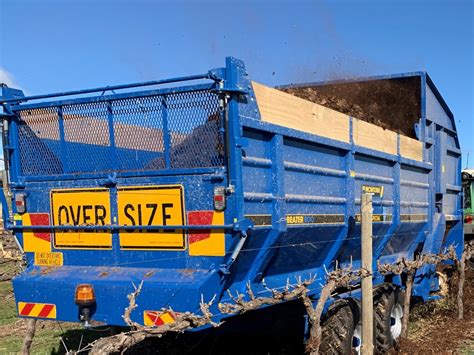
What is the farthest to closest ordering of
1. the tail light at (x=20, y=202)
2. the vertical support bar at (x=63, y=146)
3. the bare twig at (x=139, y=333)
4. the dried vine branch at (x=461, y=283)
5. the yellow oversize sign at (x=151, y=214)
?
1. the dried vine branch at (x=461, y=283)
2. the tail light at (x=20, y=202)
3. the vertical support bar at (x=63, y=146)
4. the yellow oversize sign at (x=151, y=214)
5. the bare twig at (x=139, y=333)

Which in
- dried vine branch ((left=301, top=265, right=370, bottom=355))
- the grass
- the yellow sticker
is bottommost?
the grass

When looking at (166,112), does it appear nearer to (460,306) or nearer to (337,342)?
(337,342)

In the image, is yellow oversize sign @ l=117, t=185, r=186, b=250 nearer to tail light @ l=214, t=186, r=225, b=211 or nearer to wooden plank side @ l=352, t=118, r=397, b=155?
tail light @ l=214, t=186, r=225, b=211

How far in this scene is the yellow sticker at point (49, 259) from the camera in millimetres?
4884

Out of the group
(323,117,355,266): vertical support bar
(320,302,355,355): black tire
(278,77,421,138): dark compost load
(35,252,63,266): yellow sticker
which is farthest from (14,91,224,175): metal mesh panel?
(278,77,421,138): dark compost load

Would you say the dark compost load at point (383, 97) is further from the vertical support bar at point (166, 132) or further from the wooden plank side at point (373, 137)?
the vertical support bar at point (166, 132)

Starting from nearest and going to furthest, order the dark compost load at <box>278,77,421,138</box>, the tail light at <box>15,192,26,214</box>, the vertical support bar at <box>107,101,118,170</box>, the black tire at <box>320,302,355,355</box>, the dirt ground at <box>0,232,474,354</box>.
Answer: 1. the vertical support bar at <box>107,101,118,170</box>
2. the tail light at <box>15,192,26,214</box>
3. the black tire at <box>320,302,355,355</box>
4. the dirt ground at <box>0,232,474,354</box>
5. the dark compost load at <box>278,77,421,138</box>

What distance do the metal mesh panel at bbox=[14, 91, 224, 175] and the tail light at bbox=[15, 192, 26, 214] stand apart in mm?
211

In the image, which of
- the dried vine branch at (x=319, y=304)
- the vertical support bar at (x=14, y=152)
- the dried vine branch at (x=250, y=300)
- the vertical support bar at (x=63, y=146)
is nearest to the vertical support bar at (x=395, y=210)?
the dried vine branch at (x=319, y=304)

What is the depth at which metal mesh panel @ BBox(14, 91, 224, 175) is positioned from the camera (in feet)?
13.8

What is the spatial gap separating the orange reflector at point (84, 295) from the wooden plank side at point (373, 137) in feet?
9.46

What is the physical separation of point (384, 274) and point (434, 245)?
1939 mm

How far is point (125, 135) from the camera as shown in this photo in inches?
180

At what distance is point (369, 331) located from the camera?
5.11 m
